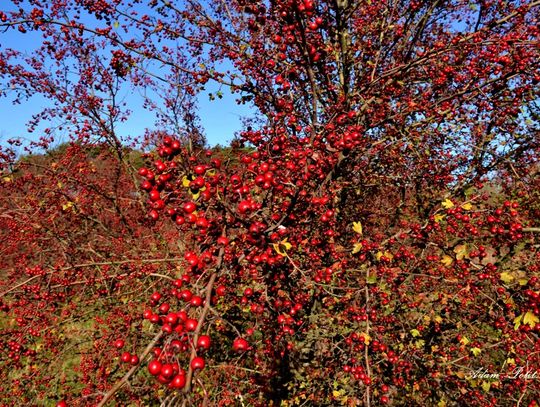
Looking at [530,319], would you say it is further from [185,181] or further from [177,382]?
[185,181]

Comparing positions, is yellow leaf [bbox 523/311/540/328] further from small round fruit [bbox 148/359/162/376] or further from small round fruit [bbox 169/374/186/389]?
small round fruit [bbox 148/359/162/376]

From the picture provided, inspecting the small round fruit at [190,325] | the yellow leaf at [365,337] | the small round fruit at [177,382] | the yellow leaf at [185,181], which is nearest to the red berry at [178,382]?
the small round fruit at [177,382]

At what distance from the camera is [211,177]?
6.55 ft

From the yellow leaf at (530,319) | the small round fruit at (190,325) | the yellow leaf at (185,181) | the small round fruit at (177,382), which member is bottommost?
the yellow leaf at (530,319)

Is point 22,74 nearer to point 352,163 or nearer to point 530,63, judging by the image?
point 352,163

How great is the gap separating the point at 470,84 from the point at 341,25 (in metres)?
2.35

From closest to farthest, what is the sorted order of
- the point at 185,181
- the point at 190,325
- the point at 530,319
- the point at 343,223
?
the point at 190,325 → the point at 185,181 → the point at 530,319 → the point at 343,223

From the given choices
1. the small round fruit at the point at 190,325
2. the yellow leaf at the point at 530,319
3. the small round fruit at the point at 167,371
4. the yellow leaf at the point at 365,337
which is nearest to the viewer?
the small round fruit at the point at 167,371

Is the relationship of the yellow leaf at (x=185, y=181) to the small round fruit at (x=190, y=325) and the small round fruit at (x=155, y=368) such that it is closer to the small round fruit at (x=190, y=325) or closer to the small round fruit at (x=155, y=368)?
the small round fruit at (x=190, y=325)

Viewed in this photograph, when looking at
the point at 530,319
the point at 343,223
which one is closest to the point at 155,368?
the point at 530,319

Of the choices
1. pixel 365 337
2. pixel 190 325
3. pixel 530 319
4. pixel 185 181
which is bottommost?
pixel 365 337

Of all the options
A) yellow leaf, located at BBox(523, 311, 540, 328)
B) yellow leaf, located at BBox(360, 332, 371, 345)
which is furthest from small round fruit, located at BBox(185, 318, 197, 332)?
yellow leaf, located at BBox(523, 311, 540, 328)

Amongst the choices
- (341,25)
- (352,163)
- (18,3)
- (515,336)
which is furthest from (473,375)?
(18,3)

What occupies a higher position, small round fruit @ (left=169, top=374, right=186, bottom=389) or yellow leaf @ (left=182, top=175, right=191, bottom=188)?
yellow leaf @ (left=182, top=175, right=191, bottom=188)
